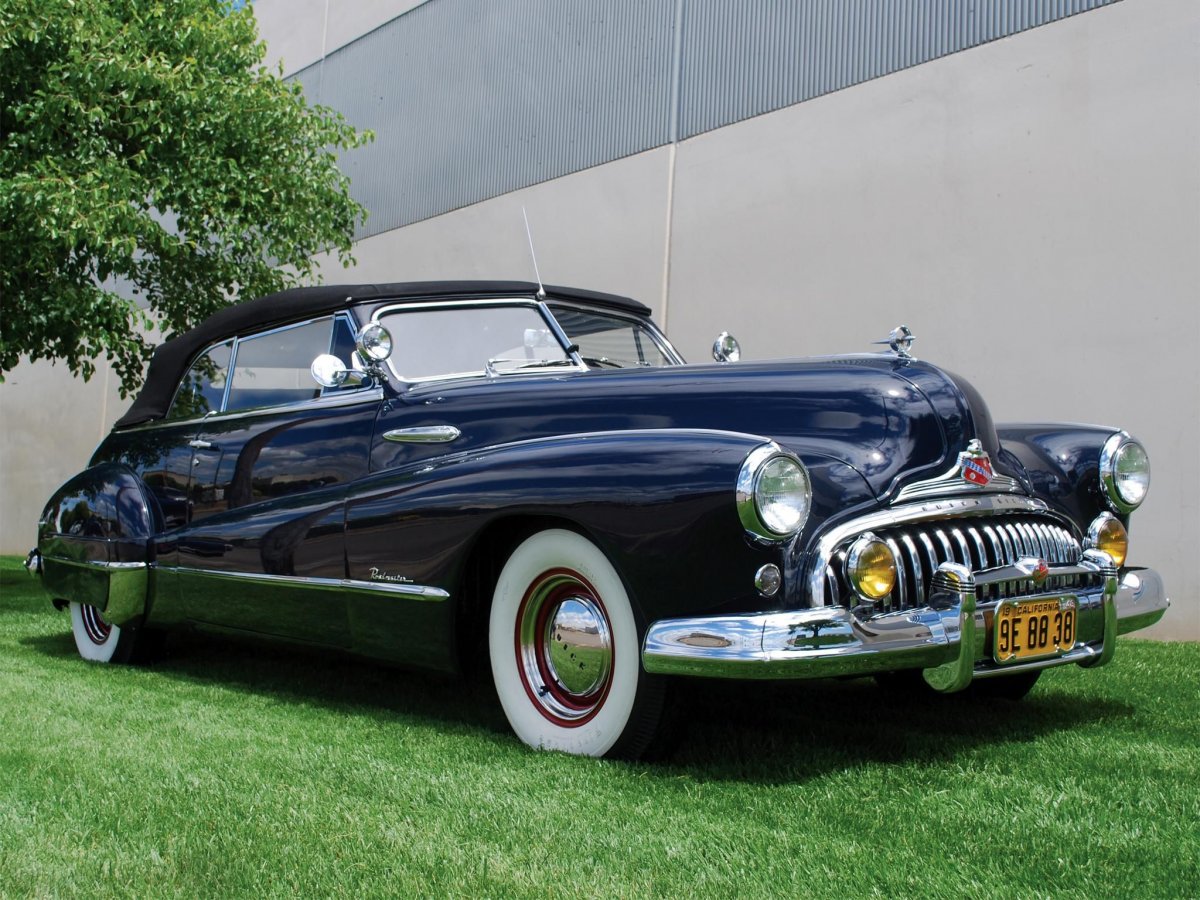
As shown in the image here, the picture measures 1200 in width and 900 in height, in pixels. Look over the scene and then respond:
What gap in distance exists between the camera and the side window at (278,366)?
482 centimetres

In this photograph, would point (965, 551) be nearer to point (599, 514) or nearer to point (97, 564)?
point (599, 514)

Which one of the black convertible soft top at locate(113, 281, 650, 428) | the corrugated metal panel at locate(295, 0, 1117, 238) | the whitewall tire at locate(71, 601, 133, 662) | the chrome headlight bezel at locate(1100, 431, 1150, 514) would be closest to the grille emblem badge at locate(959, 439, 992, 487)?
the chrome headlight bezel at locate(1100, 431, 1150, 514)

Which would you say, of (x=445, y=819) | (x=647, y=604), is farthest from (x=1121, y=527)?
(x=445, y=819)

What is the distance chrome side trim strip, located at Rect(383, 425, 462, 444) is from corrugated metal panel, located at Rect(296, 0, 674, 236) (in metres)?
6.40

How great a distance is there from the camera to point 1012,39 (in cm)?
754

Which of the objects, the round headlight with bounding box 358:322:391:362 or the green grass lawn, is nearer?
the green grass lawn

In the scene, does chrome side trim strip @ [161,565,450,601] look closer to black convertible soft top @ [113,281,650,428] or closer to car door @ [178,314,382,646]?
car door @ [178,314,382,646]

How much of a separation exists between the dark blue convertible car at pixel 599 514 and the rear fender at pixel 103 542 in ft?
0.06

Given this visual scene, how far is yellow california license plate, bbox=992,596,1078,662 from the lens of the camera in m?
3.23

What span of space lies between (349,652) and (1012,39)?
5700 millimetres

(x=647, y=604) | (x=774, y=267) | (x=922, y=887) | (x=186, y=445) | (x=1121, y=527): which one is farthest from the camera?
(x=774, y=267)

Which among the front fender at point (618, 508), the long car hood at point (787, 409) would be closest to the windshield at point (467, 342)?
the long car hood at point (787, 409)

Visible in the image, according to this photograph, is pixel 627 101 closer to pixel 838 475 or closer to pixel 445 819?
pixel 838 475

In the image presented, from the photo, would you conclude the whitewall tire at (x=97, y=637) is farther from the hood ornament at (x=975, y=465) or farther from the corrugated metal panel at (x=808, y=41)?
the corrugated metal panel at (x=808, y=41)
